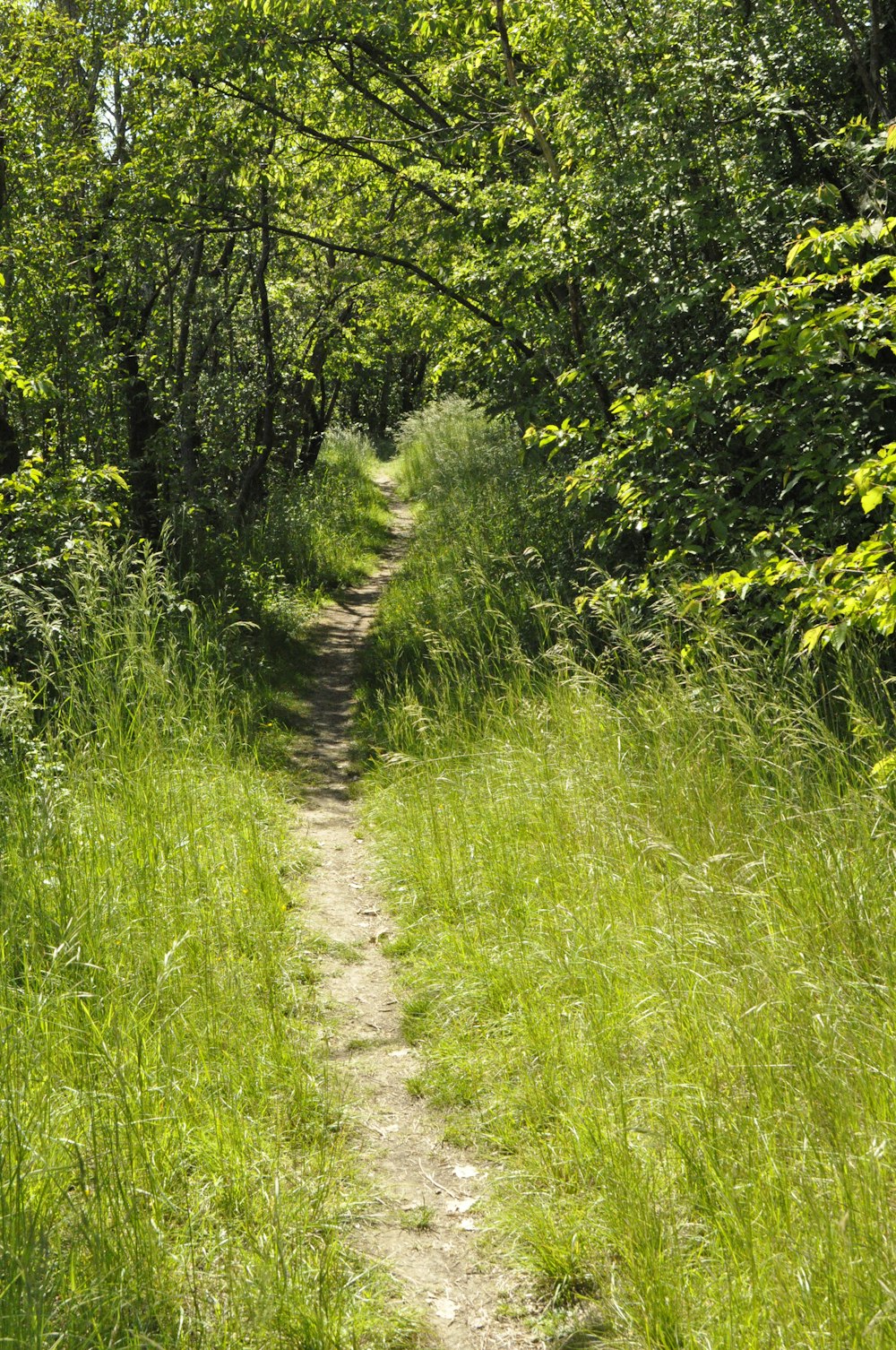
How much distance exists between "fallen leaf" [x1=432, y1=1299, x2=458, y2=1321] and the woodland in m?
0.16

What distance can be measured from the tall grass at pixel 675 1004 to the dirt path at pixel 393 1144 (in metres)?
0.12

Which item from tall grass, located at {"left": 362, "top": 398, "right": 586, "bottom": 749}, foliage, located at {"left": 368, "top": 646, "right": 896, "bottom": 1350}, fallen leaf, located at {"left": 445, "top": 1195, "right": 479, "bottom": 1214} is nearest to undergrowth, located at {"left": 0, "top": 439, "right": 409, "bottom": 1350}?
fallen leaf, located at {"left": 445, "top": 1195, "right": 479, "bottom": 1214}

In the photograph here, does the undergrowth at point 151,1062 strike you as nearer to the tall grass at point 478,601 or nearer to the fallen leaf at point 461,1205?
the fallen leaf at point 461,1205

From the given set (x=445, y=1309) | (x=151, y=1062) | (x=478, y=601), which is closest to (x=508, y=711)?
(x=478, y=601)

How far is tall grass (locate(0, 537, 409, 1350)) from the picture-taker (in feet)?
8.79

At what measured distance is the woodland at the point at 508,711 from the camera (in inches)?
113

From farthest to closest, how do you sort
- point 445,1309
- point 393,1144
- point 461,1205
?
1. point 393,1144
2. point 461,1205
3. point 445,1309

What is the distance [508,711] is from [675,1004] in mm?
3490

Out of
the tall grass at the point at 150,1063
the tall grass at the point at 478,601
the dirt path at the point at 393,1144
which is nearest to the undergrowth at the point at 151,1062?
the tall grass at the point at 150,1063

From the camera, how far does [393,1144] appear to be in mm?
3691

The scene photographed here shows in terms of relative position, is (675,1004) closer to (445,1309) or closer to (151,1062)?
(445,1309)

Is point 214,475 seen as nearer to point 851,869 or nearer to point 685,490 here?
point 685,490

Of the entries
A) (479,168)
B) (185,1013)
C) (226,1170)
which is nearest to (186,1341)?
(226,1170)

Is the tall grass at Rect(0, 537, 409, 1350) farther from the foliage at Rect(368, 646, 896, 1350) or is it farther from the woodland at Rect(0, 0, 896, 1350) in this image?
the foliage at Rect(368, 646, 896, 1350)
